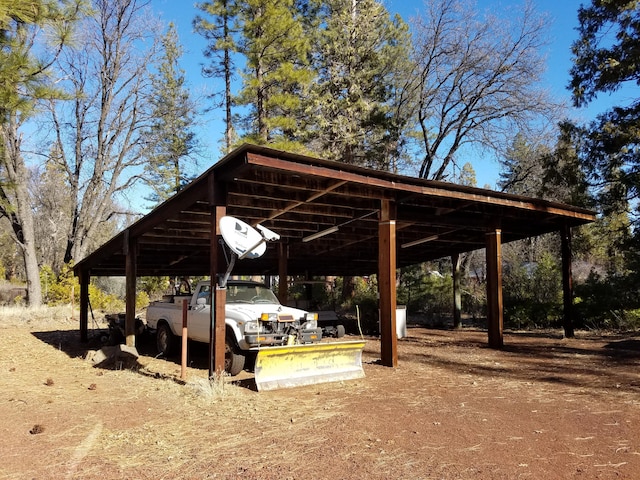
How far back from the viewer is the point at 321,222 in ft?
42.1

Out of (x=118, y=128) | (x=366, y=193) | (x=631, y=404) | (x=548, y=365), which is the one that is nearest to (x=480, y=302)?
(x=548, y=365)

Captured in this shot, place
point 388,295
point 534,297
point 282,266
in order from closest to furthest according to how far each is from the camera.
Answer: point 388,295
point 282,266
point 534,297

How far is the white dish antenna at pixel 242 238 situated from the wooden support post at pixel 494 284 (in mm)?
6123

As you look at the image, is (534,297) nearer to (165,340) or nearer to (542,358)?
(542,358)

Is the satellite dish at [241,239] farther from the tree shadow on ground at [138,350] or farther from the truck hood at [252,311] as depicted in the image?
the tree shadow on ground at [138,350]

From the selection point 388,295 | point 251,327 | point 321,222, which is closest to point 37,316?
point 321,222

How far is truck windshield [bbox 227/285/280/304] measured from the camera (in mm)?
9945

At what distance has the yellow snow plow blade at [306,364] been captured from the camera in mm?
7223

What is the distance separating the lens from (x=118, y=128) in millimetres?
26969

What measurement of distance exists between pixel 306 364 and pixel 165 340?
17.1ft

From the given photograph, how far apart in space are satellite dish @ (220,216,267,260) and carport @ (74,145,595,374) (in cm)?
36

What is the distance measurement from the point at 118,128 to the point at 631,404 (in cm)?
2660

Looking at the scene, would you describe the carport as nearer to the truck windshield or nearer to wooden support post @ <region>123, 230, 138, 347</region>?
wooden support post @ <region>123, 230, 138, 347</region>

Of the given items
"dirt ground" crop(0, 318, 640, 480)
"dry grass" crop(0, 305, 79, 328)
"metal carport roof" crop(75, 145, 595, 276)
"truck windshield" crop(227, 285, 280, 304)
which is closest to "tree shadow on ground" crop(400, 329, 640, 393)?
"dirt ground" crop(0, 318, 640, 480)
